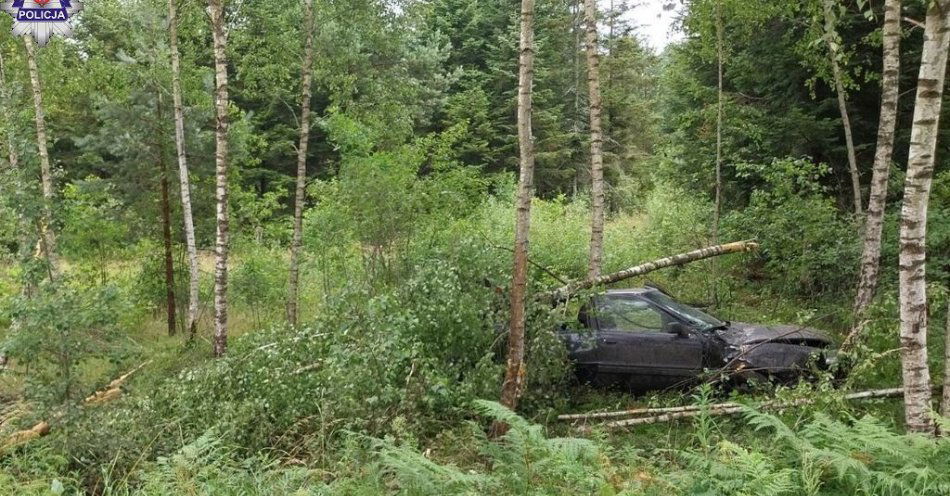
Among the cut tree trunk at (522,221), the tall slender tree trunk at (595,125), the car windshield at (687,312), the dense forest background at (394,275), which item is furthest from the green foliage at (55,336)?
the tall slender tree trunk at (595,125)

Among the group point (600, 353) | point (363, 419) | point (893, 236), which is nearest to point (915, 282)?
point (600, 353)

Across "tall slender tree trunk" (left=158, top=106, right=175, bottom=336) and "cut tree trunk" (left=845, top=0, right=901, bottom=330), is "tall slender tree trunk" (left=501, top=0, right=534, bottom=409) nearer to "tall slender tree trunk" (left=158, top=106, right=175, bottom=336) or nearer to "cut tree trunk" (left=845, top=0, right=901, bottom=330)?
"cut tree trunk" (left=845, top=0, right=901, bottom=330)

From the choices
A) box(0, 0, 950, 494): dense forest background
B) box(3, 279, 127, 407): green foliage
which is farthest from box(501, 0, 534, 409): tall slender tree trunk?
box(3, 279, 127, 407): green foliage

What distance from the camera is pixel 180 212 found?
15.4 meters

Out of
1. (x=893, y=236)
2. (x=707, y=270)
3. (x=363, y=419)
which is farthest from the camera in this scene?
(x=707, y=270)

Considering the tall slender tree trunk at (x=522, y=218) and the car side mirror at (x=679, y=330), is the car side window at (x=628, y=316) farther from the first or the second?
the tall slender tree trunk at (x=522, y=218)

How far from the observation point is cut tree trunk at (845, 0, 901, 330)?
834 cm

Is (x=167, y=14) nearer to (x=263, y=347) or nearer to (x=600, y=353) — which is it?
(x=263, y=347)

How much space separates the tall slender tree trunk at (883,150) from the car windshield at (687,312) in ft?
5.68

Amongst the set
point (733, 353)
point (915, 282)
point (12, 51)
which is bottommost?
point (733, 353)

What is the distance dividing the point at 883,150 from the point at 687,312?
11.4ft

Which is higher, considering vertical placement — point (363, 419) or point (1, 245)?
point (1, 245)

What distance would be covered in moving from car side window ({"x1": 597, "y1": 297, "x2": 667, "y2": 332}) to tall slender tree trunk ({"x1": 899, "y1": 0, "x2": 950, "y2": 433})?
3.55 m

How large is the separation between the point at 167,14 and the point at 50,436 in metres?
10.7
